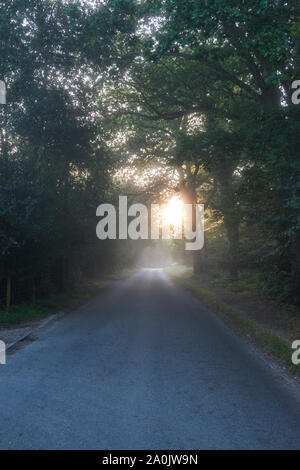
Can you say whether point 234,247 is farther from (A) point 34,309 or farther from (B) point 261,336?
(B) point 261,336

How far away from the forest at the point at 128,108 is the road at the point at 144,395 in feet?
13.9

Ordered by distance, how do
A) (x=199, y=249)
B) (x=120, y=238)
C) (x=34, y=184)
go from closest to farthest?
(x=34, y=184), (x=199, y=249), (x=120, y=238)

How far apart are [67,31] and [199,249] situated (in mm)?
21552

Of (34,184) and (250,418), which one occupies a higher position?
(34,184)

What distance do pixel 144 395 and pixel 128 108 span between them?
51.4 ft

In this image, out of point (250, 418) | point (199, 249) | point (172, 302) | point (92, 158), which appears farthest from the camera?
point (199, 249)

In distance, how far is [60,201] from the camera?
53.8 feet

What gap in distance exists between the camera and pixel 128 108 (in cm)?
1845

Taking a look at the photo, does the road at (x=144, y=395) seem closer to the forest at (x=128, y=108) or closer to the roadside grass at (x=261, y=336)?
the roadside grass at (x=261, y=336)

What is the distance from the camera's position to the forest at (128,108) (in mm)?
10492

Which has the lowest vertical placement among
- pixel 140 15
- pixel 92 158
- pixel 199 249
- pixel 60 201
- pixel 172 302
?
pixel 172 302

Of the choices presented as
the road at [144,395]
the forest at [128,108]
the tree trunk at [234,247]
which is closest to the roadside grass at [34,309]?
the forest at [128,108]
